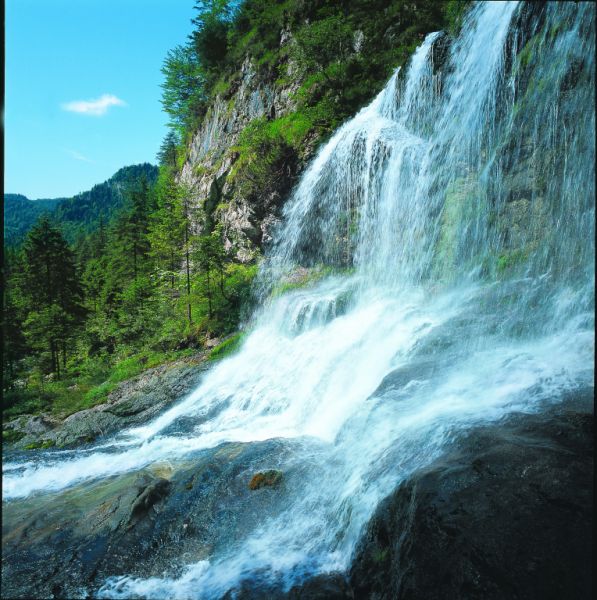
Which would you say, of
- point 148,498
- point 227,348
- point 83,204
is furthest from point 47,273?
point 83,204

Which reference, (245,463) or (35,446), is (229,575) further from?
(35,446)

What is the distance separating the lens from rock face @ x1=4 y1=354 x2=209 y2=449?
13.6 metres

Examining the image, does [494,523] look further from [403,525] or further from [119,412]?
[119,412]

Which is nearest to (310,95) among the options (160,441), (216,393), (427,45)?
(427,45)

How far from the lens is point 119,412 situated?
47.6 ft

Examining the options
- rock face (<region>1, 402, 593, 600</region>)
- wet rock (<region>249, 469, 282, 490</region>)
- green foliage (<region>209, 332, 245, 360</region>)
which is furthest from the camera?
green foliage (<region>209, 332, 245, 360</region>)

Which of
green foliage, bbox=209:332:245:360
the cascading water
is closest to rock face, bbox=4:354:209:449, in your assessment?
green foliage, bbox=209:332:245:360

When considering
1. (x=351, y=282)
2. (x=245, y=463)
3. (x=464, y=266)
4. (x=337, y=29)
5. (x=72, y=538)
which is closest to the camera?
(x=72, y=538)

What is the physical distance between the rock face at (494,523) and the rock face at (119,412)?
11.3 metres

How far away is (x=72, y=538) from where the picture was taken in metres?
6.56

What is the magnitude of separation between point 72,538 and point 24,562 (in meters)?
0.79

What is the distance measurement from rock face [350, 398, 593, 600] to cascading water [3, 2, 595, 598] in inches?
25.4

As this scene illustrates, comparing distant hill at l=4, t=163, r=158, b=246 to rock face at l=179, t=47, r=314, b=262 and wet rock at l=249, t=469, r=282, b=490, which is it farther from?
wet rock at l=249, t=469, r=282, b=490

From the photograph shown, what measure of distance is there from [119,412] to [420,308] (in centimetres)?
1127
